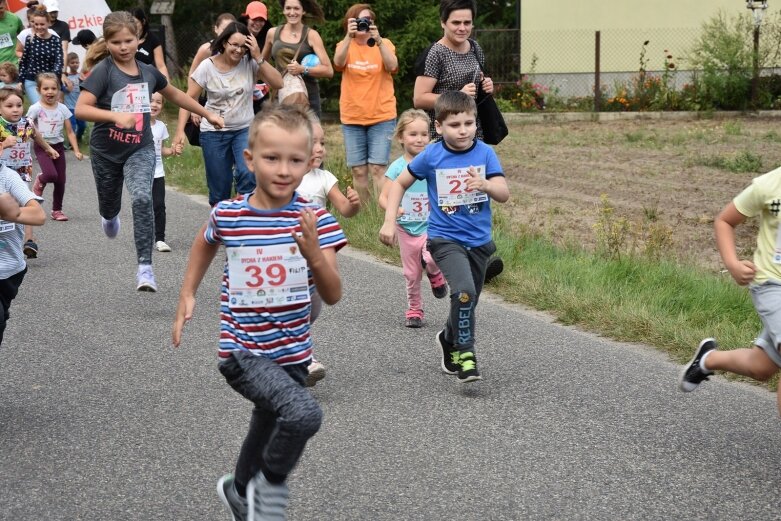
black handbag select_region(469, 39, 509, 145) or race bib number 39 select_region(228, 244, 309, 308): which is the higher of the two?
black handbag select_region(469, 39, 509, 145)

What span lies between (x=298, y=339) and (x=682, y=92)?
71.9 feet

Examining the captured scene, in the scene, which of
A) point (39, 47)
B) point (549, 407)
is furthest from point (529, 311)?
point (39, 47)

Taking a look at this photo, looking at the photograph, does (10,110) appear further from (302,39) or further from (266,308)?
(266,308)

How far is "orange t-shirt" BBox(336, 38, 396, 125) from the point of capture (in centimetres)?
1114

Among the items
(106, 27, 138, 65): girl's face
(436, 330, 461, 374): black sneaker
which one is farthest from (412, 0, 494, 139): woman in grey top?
(436, 330, 461, 374): black sneaker

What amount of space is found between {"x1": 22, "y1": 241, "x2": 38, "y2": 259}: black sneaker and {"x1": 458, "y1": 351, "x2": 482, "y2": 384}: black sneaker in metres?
5.38

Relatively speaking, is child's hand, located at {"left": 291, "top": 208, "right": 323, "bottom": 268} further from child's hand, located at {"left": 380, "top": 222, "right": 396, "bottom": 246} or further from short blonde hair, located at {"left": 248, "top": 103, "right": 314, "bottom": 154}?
child's hand, located at {"left": 380, "top": 222, "right": 396, "bottom": 246}

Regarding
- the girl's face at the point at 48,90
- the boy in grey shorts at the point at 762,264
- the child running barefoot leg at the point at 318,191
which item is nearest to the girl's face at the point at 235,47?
the child running barefoot leg at the point at 318,191

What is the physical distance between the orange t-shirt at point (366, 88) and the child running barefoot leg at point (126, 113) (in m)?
2.77

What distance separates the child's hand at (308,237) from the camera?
3.81 metres

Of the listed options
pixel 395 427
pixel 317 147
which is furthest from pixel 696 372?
pixel 317 147

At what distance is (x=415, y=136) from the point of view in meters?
7.64

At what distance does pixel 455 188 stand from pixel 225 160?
12.4 ft

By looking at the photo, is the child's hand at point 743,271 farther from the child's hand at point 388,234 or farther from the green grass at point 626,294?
the child's hand at point 388,234
